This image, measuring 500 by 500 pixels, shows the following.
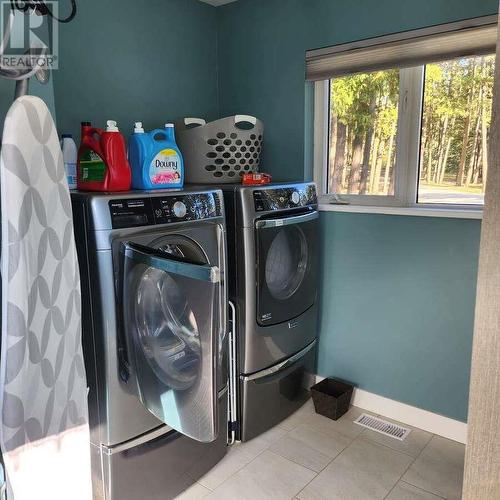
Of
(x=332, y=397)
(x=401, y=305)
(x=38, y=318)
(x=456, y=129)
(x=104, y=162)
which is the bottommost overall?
(x=332, y=397)

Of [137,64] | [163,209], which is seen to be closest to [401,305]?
[163,209]

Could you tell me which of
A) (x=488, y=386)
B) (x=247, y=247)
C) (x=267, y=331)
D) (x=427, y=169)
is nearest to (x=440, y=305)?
(x=427, y=169)

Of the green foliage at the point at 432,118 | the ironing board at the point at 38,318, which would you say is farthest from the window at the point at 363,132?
the ironing board at the point at 38,318

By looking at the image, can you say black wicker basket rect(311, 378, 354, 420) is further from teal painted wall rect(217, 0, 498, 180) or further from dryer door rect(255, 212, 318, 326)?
teal painted wall rect(217, 0, 498, 180)

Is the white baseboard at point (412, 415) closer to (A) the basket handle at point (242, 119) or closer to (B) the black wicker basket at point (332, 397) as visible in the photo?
(B) the black wicker basket at point (332, 397)

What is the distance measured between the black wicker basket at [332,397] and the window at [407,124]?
1.10 metres

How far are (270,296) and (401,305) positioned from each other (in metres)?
0.75

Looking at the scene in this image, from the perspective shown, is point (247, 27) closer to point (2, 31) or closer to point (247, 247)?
point (247, 247)

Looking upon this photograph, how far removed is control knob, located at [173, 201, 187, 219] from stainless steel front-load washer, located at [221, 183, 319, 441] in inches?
13.5

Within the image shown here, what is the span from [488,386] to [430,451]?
1491 millimetres

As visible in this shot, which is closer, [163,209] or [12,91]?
[12,91]

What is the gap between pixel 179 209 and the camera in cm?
182

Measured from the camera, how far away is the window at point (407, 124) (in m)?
2.21

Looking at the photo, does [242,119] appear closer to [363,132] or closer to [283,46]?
[283,46]
